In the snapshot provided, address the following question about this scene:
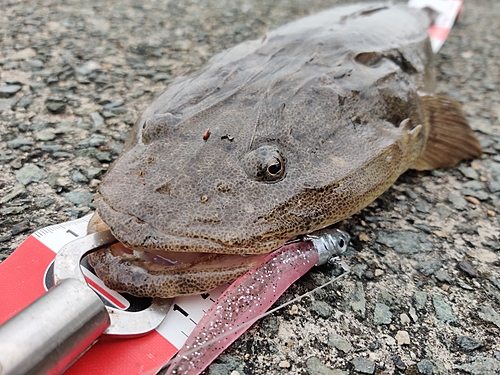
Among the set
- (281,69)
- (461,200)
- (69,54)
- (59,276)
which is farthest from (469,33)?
(59,276)

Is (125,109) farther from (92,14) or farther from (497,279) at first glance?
(497,279)

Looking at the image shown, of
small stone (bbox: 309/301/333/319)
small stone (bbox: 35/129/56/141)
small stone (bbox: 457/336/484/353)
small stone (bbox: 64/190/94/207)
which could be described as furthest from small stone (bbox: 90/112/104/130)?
small stone (bbox: 457/336/484/353)

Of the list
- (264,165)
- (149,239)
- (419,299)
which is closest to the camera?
(149,239)

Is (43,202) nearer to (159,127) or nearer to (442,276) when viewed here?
(159,127)

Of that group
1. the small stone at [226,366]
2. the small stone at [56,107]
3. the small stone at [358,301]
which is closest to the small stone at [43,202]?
the small stone at [56,107]

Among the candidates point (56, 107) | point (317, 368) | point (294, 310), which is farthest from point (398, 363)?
point (56, 107)

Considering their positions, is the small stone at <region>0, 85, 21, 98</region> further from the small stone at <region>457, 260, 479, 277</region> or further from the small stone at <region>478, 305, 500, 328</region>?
the small stone at <region>478, 305, 500, 328</region>
